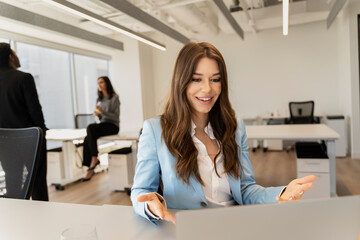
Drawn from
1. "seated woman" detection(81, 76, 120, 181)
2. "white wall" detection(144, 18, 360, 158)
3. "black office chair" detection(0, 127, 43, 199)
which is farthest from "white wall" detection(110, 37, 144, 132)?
"black office chair" detection(0, 127, 43, 199)

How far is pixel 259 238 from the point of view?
476 millimetres

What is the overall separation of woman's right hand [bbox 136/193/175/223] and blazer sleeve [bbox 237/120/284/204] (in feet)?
1.35

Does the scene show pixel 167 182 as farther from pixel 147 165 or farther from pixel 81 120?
pixel 81 120

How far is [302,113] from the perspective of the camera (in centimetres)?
552

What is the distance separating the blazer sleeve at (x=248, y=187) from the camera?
1.10m

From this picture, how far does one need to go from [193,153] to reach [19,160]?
2.89 ft

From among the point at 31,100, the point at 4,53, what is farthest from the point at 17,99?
the point at 4,53

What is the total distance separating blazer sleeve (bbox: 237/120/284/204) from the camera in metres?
1.10

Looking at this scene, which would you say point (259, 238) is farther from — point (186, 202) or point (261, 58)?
point (261, 58)

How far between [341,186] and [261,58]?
394 centimetres

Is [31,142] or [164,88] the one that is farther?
[164,88]

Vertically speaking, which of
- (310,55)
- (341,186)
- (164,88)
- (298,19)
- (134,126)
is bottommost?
(341,186)

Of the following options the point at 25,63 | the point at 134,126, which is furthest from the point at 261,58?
the point at 25,63

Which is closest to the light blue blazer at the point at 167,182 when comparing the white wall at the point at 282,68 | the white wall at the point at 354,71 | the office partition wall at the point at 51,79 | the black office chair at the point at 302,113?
the office partition wall at the point at 51,79
